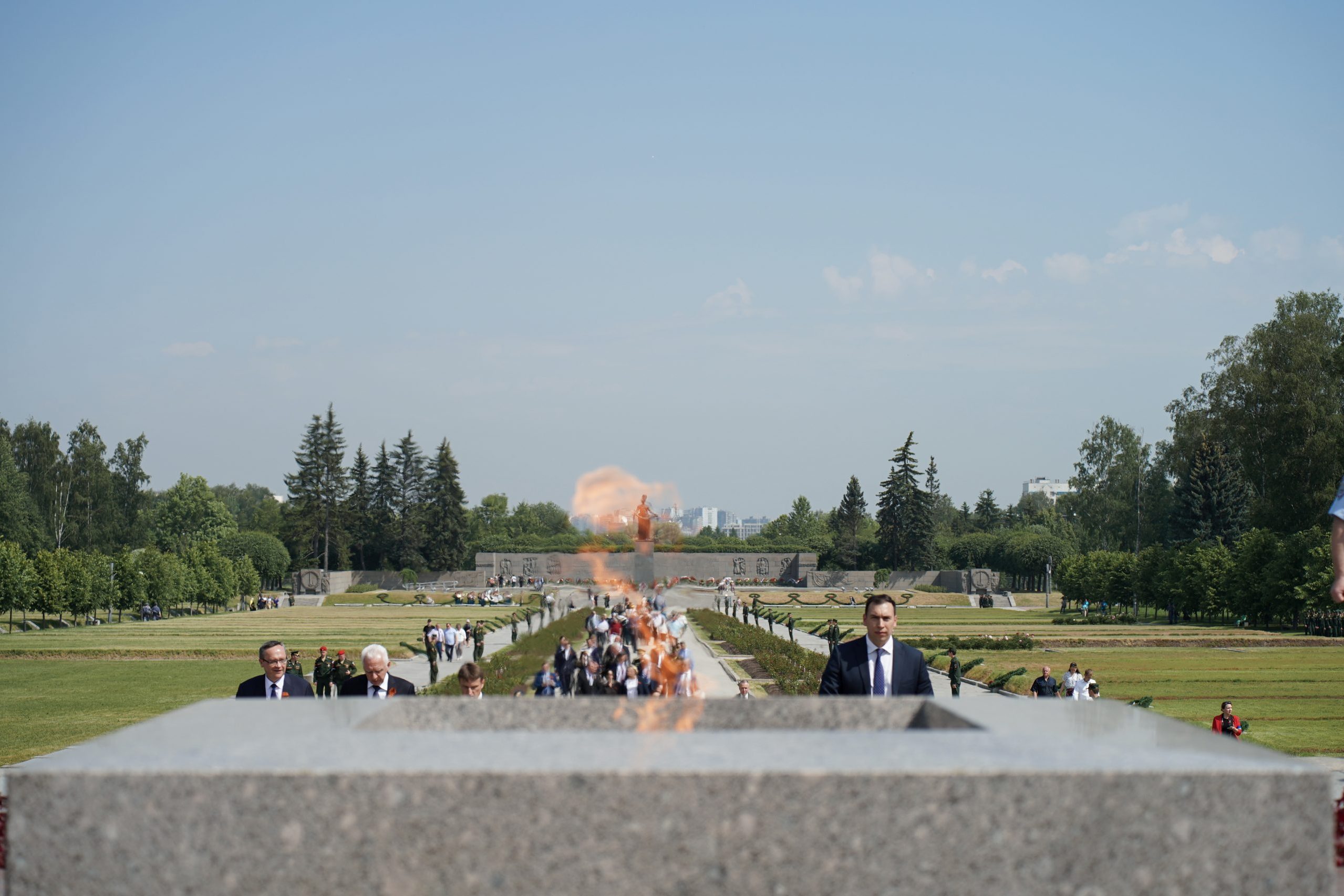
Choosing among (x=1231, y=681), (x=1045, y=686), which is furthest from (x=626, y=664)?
(x=1231, y=681)

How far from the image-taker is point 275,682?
25.2ft

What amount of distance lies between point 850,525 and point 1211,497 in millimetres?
47810

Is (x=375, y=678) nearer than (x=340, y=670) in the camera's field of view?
Yes

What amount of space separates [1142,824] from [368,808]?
197 cm

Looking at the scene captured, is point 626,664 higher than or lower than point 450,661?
higher

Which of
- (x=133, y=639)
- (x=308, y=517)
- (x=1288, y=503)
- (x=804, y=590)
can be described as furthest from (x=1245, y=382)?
(x=308, y=517)

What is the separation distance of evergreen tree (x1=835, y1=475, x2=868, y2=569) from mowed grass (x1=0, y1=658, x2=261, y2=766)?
70.6 meters

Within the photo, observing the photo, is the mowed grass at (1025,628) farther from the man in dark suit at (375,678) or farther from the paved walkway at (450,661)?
the man in dark suit at (375,678)

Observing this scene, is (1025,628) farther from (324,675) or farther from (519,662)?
(324,675)

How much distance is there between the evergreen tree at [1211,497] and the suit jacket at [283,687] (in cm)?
6108

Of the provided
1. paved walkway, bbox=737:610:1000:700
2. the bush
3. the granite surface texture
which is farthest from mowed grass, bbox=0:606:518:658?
the granite surface texture

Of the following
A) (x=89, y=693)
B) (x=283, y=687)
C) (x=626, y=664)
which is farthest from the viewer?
(x=89, y=693)

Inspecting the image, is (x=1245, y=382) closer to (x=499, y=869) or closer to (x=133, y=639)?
(x=133, y=639)

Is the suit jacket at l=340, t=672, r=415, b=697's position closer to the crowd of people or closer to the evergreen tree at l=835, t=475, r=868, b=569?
the crowd of people
